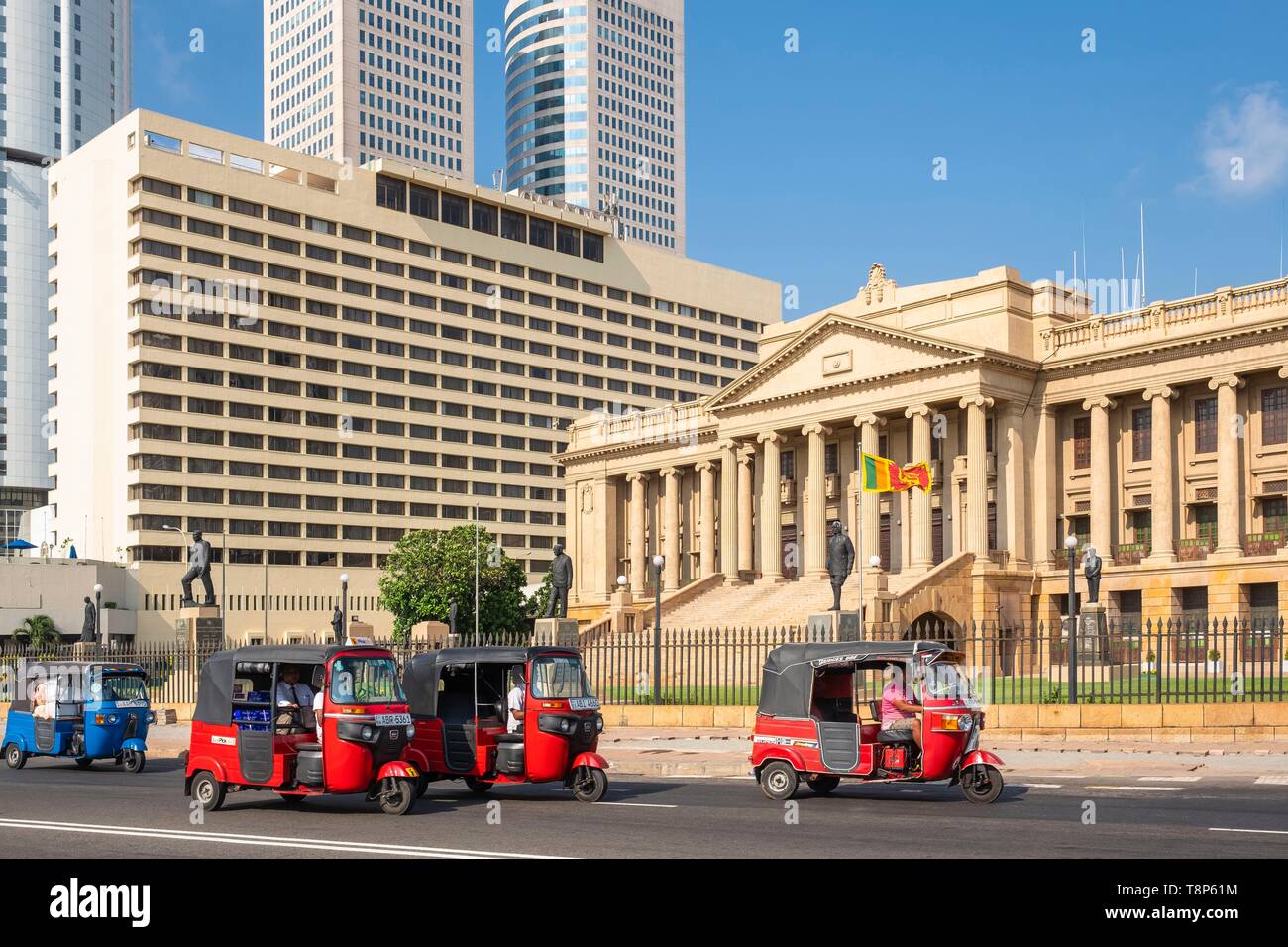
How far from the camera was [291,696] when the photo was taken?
17078mm

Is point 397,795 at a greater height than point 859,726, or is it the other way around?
point 859,726

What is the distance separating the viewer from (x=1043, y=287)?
58.0 meters

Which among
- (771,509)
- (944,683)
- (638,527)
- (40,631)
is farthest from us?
(40,631)

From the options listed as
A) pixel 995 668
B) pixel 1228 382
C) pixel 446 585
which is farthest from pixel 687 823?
pixel 446 585

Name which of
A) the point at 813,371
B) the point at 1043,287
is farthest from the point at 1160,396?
the point at 813,371

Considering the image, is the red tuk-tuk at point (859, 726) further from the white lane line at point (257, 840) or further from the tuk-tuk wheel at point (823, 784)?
the white lane line at point (257, 840)

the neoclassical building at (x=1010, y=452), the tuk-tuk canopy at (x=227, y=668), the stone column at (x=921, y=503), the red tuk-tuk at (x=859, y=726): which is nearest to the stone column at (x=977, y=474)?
the neoclassical building at (x=1010, y=452)

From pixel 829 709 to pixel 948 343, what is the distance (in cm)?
3980

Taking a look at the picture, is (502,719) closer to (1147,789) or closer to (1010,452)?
(1147,789)

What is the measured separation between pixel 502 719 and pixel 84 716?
10688mm

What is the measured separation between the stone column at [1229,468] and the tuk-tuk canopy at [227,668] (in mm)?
43093

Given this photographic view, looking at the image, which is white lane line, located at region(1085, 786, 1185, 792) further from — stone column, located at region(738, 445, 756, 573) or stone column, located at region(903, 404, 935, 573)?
stone column, located at region(738, 445, 756, 573)

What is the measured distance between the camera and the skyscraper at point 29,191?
133500 mm
